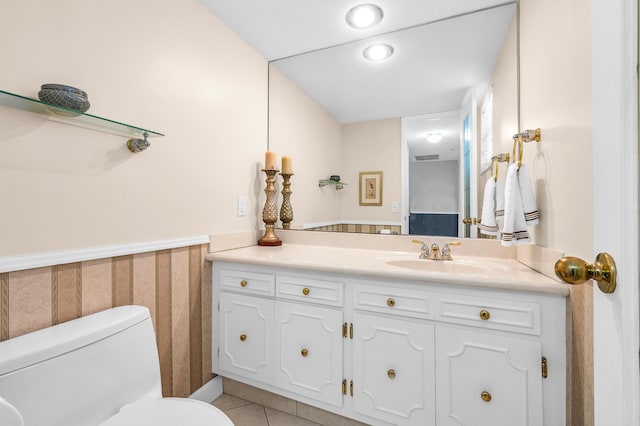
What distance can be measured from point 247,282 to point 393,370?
0.82 meters

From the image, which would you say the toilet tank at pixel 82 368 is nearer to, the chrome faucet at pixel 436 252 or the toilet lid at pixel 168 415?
the toilet lid at pixel 168 415

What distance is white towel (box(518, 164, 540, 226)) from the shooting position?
118 cm

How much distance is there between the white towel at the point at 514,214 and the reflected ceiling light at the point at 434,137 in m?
0.58

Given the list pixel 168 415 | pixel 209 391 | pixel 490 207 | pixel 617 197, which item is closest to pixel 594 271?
pixel 617 197

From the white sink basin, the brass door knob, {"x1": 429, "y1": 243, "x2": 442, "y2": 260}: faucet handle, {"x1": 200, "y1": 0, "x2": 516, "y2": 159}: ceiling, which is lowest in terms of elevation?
the white sink basin

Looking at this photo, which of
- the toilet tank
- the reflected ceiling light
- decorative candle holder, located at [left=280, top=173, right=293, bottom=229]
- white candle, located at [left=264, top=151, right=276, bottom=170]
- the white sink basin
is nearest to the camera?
Result: the toilet tank

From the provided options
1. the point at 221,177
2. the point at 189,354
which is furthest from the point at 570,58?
the point at 189,354

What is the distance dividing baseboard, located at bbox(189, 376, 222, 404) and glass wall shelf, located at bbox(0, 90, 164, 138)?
136 cm

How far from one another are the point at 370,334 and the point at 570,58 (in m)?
1.23

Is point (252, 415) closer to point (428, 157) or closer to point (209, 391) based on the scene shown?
point (209, 391)

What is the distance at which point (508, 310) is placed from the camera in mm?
1048

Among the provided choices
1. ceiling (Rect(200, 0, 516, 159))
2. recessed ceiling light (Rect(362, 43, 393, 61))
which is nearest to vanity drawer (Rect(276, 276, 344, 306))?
ceiling (Rect(200, 0, 516, 159))

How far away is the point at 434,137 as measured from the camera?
5.73 ft

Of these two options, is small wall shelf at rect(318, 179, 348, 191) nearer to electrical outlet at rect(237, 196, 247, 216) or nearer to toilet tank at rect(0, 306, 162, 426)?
electrical outlet at rect(237, 196, 247, 216)
